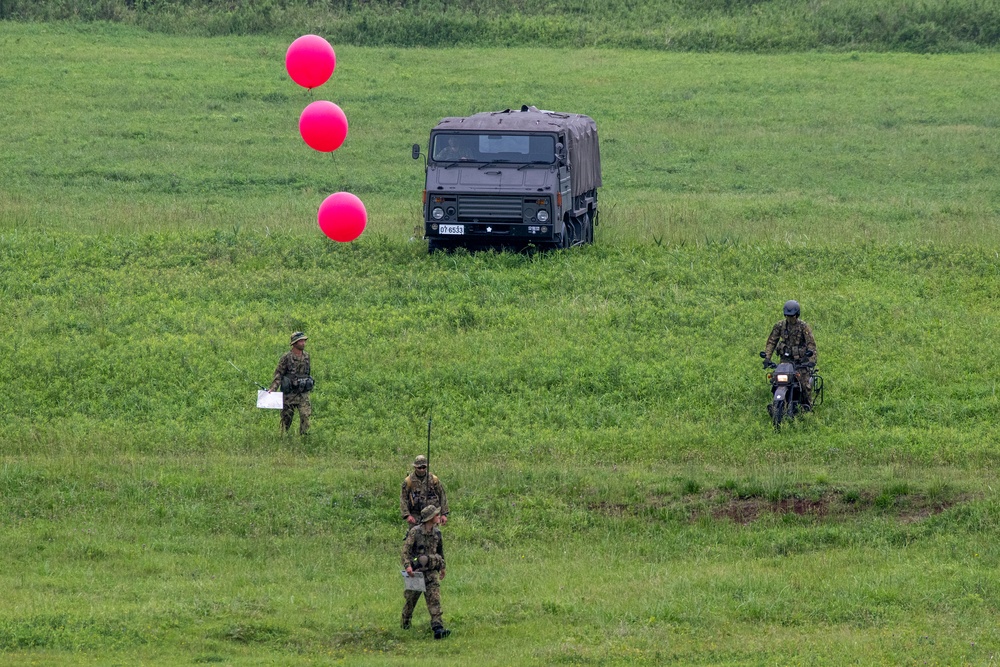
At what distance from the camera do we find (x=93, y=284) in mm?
25969

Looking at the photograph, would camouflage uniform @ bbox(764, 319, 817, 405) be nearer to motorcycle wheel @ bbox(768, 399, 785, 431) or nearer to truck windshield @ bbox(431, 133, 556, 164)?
motorcycle wheel @ bbox(768, 399, 785, 431)

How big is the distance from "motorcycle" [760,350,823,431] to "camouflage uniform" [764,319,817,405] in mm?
44

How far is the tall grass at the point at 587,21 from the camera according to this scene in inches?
2045

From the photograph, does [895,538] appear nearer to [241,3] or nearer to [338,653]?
[338,653]

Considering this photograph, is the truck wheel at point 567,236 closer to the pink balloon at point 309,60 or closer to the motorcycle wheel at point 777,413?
the pink balloon at point 309,60

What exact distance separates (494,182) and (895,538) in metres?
12.5

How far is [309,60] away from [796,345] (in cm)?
791

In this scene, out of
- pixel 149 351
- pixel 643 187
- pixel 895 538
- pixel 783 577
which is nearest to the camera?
pixel 783 577

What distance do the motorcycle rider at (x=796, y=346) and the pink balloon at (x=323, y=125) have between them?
22.6 ft

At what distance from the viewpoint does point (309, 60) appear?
68.4ft

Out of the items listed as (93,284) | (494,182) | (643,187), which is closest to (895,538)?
(494,182)

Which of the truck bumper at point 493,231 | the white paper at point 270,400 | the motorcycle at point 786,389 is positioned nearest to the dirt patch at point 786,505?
the motorcycle at point 786,389

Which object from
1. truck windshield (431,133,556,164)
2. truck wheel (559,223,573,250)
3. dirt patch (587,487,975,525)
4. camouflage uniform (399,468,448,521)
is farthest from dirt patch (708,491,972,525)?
truck windshield (431,133,556,164)

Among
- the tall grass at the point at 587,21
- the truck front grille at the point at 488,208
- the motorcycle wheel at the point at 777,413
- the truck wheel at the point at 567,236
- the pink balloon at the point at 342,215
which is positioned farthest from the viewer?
the tall grass at the point at 587,21
